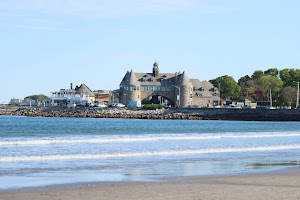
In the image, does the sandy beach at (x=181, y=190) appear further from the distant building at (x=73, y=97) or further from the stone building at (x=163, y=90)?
the distant building at (x=73, y=97)

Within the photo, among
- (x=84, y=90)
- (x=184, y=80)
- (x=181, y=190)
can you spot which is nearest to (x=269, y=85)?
(x=184, y=80)

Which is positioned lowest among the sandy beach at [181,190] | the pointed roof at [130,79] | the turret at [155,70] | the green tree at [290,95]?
the sandy beach at [181,190]

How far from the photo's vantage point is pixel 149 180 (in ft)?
48.8

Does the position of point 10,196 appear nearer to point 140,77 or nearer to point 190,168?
point 190,168

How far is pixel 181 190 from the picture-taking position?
13070mm

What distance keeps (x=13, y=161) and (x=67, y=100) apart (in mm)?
128311

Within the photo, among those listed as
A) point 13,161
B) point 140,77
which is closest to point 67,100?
point 140,77

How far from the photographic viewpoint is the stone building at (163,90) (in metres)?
130

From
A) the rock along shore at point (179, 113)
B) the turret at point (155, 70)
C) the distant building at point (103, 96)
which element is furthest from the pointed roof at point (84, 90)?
the rock along shore at point (179, 113)

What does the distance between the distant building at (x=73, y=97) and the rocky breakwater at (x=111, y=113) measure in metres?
18.4

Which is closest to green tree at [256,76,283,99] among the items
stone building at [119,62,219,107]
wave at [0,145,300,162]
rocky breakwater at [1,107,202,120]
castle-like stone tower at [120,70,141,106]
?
stone building at [119,62,219,107]

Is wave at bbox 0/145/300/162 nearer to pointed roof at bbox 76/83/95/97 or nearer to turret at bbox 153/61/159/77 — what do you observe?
turret at bbox 153/61/159/77

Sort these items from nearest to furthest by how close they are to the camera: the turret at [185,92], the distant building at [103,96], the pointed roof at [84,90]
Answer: the turret at [185,92]
the pointed roof at [84,90]
the distant building at [103,96]

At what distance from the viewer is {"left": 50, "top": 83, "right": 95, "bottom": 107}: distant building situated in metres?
145
